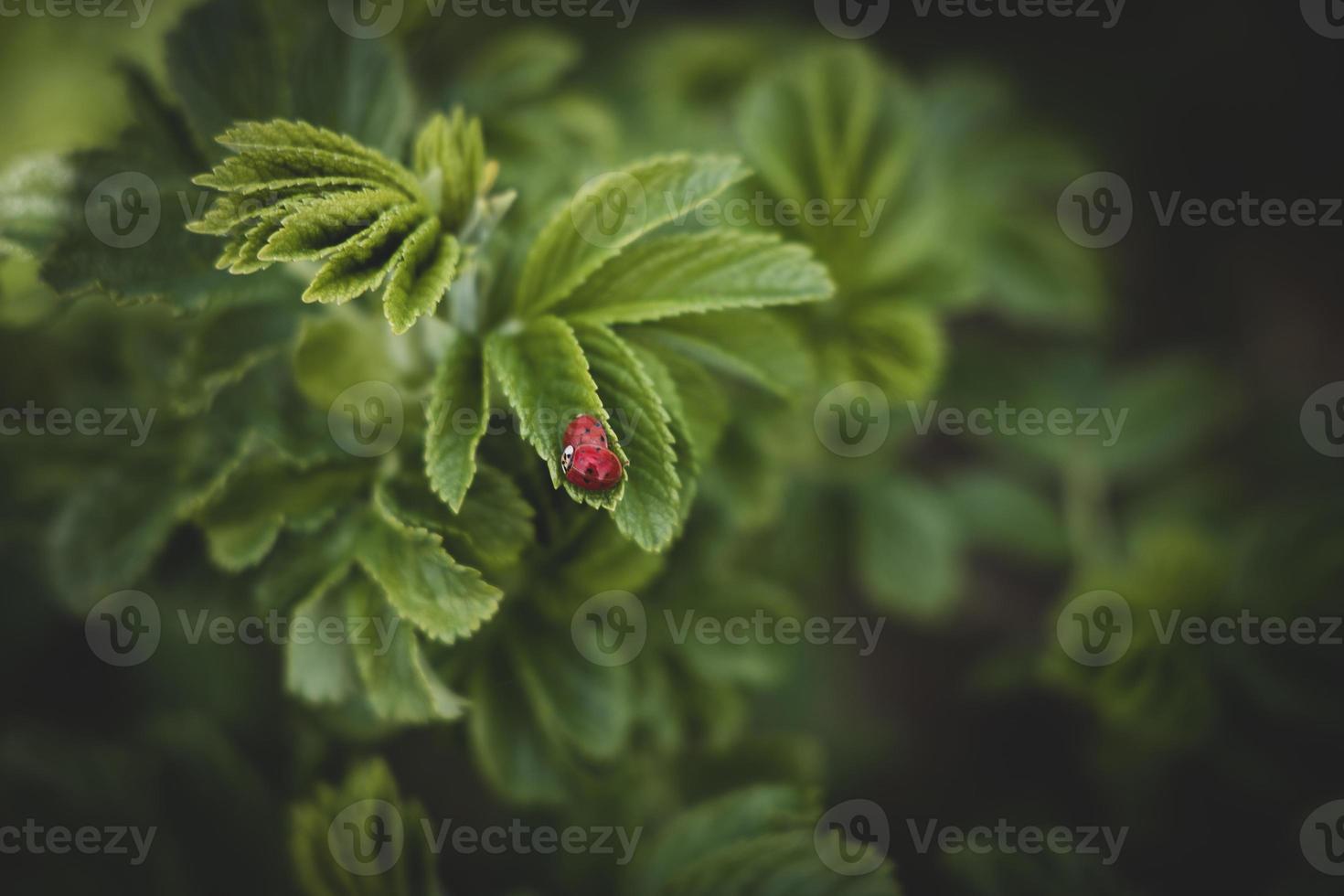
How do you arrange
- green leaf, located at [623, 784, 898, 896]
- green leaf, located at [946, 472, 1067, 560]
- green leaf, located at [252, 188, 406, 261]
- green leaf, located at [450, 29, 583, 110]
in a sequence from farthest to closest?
green leaf, located at [946, 472, 1067, 560]
green leaf, located at [450, 29, 583, 110]
green leaf, located at [623, 784, 898, 896]
green leaf, located at [252, 188, 406, 261]

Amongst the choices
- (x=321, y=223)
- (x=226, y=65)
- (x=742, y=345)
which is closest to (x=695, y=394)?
(x=742, y=345)

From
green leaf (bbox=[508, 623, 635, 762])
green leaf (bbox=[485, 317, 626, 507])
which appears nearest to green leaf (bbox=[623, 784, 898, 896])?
green leaf (bbox=[508, 623, 635, 762])

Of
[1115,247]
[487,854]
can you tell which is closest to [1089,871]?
[487,854]

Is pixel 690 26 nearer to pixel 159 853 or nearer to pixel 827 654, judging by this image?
pixel 827 654

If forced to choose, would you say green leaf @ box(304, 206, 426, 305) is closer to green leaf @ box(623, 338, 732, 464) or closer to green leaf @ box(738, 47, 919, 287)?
green leaf @ box(623, 338, 732, 464)

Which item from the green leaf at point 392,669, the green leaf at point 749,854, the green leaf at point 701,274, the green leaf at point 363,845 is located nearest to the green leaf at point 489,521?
the green leaf at point 392,669
